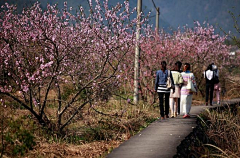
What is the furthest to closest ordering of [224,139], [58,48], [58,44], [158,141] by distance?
1. [224,139]
2. [58,48]
3. [58,44]
4. [158,141]

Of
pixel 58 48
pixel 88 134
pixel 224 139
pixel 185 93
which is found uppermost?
pixel 58 48

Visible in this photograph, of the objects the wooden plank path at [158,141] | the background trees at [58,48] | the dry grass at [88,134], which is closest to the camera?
the wooden plank path at [158,141]

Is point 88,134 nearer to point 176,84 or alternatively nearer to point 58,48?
point 58,48

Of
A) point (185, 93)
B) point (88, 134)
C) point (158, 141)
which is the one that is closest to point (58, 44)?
point (88, 134)

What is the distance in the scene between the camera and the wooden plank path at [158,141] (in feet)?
22.5

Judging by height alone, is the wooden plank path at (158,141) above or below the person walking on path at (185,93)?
below

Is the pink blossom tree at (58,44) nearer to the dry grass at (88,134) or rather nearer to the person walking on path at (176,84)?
the dry grass at (88,134)

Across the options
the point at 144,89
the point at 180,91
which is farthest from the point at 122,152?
the point at 144,89

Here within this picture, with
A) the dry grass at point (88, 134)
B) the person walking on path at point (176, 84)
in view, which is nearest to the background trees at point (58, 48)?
the dry grass at point (88, 134)

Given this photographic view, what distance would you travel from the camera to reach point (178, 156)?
280 inches

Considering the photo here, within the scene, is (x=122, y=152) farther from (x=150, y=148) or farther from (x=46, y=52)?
(x=46, y=52)

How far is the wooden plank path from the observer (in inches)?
270

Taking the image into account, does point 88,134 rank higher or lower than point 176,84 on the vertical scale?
lower

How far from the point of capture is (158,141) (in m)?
8.02
